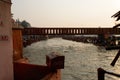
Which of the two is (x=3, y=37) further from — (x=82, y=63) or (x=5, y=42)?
(x=82, y=63)

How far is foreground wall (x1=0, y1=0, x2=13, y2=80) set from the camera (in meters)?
7.26

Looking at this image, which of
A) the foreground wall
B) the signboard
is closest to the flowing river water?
the foreground wall

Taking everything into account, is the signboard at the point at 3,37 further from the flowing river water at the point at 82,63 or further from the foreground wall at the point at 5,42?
the flowing river water at the point at 82,63

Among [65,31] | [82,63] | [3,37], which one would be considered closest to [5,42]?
[3,37]

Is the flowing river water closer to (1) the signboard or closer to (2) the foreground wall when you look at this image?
(2) the foreground wall

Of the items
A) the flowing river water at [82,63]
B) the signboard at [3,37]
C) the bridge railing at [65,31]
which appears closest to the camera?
the signboard at [3,37]

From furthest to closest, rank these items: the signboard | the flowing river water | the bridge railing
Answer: the bridge railing → the flowing river water → the signboard

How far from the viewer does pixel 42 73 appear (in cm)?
951

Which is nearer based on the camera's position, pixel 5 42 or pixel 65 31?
pixel 5 42

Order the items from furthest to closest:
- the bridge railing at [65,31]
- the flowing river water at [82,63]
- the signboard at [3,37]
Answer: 1. the bridge railing at [65,31]
2. the flowing river water at [82,63]
3. the signboard at [3,37]

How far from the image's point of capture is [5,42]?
745 centimetres

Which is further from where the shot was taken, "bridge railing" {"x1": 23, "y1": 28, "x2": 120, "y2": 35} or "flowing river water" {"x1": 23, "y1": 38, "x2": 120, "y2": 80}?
"bridge railing" {"x1": 23, "y1": 28, "x2": 120, "y2": 35}

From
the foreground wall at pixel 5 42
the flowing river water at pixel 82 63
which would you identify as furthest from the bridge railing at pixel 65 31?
the foreground wall at pixel 5 42

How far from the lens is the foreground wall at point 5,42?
726 centimetres
